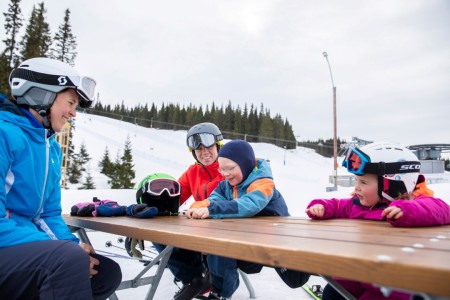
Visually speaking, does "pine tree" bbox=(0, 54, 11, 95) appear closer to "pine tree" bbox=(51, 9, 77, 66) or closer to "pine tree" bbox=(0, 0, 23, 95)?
"pine tree" bbox=(0, 0, 23, 95)

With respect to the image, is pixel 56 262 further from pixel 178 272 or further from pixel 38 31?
pixel 38 31

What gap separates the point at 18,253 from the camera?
4.98 ft

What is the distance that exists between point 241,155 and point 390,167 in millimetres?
1150

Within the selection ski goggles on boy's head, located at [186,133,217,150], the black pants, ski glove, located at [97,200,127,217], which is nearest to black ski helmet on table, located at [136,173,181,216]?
ski glove, located at [97,200,127,217]

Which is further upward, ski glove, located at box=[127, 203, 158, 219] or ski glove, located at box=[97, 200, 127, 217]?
ski glove, located at box=[127, 203, 158, 219]

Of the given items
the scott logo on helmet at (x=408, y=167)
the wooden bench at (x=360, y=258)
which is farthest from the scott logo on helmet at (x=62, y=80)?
the scott logo on helmet at (x=408, y=167)

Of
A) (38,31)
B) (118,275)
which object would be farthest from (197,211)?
(38,31)

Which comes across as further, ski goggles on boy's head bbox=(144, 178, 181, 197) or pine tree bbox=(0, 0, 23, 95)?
pine tree bbox=(0, 0, 23, 95)

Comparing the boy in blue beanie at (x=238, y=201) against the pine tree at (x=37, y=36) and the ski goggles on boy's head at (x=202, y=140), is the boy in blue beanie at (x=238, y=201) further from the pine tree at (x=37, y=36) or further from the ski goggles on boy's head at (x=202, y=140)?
the pine tree at (x=37, y=36)

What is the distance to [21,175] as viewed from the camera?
1814 mm

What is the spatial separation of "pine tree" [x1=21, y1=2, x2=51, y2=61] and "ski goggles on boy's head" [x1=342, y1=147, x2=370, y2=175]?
2543 centimetres

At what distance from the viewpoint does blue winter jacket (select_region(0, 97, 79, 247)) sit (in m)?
1.62

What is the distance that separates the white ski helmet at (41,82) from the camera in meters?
2.13

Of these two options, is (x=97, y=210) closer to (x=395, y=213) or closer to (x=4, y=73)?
(x=395, y=213)
